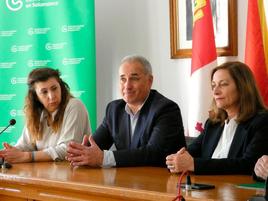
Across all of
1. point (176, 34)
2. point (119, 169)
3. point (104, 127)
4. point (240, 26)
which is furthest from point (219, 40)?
point (119, 169)

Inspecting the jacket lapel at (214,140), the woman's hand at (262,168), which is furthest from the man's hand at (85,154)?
the woman's hand at (262,168)

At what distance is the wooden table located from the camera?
2.32m

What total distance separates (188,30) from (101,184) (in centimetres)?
240

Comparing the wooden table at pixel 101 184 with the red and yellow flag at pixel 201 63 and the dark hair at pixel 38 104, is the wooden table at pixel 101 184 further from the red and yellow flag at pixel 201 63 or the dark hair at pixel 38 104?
the red and yellow flag at pixel 201 63

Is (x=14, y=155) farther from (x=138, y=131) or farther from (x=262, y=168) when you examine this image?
(x=262, y=168)

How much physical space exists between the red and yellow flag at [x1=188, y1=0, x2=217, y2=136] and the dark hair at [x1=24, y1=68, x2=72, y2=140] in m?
0.95

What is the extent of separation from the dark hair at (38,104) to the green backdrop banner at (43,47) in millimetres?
1025

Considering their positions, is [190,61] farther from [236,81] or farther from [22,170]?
[22,170]

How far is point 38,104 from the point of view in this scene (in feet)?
13.0

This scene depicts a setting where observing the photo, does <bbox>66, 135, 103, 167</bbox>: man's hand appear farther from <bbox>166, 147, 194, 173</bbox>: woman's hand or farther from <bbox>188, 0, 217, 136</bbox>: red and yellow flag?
<bbox>188, 0, 217, 136</bbox>: red and yellow flag

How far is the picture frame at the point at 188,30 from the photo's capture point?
436 centimetres

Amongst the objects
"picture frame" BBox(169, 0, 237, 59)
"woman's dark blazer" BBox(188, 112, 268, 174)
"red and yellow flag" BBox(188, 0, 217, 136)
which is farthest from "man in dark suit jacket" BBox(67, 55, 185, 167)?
"picture frame" BBox(169, 0, 237, 59)

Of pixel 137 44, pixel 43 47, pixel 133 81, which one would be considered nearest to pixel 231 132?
pixel 133 81

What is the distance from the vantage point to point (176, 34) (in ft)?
15.7
